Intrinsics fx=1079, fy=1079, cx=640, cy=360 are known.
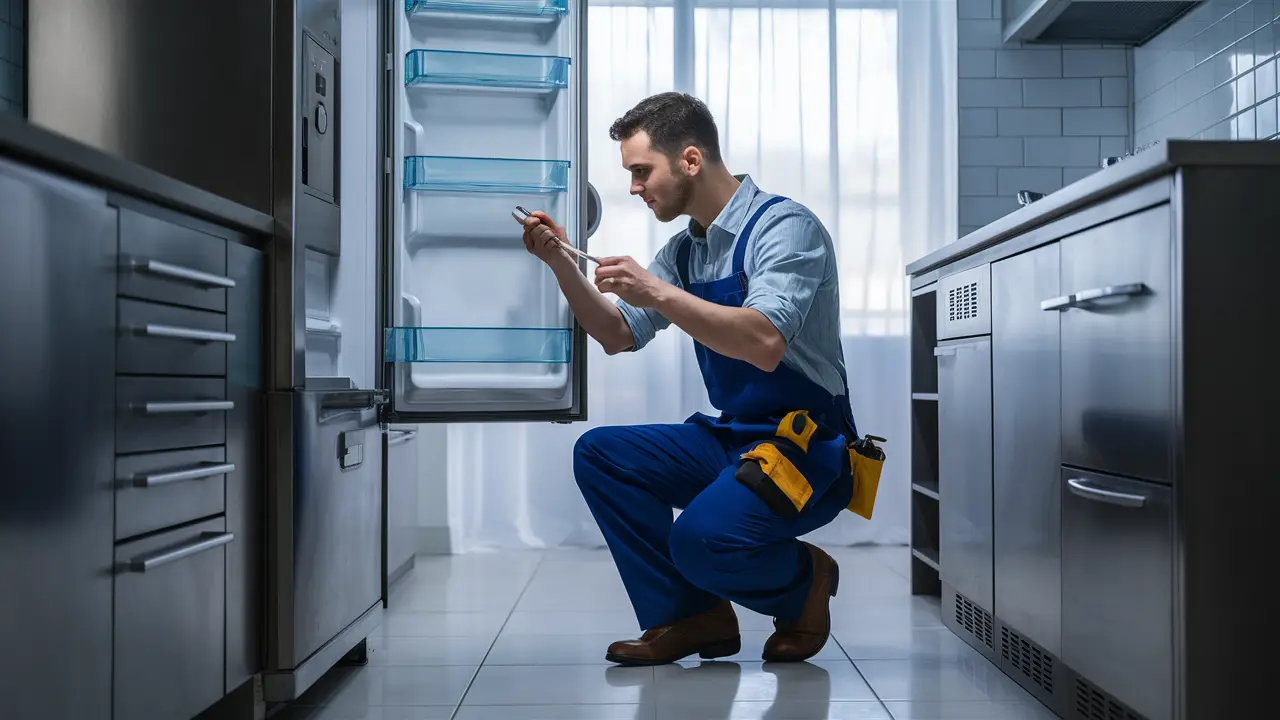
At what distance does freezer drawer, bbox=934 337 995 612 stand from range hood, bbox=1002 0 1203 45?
1.43 m

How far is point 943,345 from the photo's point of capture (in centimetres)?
263

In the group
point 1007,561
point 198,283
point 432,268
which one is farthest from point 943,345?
point 198,283

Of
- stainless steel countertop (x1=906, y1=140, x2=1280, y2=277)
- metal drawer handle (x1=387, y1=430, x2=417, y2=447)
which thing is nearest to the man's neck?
stainless steel countertop (x1=906, y1=140, x2=1280, y2=277)

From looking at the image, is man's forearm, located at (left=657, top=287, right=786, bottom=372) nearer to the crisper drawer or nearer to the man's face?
the man's face

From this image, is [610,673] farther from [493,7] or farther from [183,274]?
[493,7]

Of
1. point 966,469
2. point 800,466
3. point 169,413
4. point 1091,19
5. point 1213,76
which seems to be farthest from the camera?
point 1091,19

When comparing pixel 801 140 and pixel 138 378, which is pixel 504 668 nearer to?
pixel 138 378

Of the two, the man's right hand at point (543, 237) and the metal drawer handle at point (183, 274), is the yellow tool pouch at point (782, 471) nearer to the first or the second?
the man's right hand at point (543, 237)

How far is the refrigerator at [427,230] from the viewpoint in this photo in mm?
2059

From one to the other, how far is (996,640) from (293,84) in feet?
5.70

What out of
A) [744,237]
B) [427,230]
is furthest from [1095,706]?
[427,230]

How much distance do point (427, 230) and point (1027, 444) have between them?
1331 mm

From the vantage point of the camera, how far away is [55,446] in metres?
1.18

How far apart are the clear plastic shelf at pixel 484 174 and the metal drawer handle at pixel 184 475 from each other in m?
0.87
